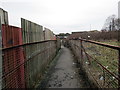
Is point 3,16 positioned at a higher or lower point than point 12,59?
higher

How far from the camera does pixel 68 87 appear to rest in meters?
3.97

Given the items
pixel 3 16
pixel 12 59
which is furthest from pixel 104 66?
pixel 3 16

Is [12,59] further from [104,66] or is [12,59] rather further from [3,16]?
[104,66]

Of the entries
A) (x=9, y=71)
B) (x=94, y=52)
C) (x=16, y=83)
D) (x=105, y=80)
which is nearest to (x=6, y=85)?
(x=9, y=71)

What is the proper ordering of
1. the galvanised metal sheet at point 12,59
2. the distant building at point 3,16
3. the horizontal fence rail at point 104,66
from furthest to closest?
the distant building at point 3,16
the galvanised metal sheet at point 12,59
the horizontal fence rail at point 104,66

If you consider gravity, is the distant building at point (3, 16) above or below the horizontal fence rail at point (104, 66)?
above

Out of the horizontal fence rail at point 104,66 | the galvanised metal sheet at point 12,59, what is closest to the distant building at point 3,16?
the galvanised metal sheet at point 12,59

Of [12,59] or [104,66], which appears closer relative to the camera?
[12,59]

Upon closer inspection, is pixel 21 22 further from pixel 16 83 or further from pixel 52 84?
pixel 52 84

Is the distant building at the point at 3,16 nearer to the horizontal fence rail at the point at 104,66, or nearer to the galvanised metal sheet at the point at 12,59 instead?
the galvanised metal sheet at the point at 12,59

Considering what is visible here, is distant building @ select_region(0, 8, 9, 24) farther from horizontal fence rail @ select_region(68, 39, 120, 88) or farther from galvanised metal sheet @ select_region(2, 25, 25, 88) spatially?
horizontal fence rail @ select_region(68, 39, 120, 88)

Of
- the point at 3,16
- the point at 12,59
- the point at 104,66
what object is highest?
the point at 3,16

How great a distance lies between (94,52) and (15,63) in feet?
9.00

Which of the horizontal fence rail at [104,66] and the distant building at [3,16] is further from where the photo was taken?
the distant building at [3,16]
